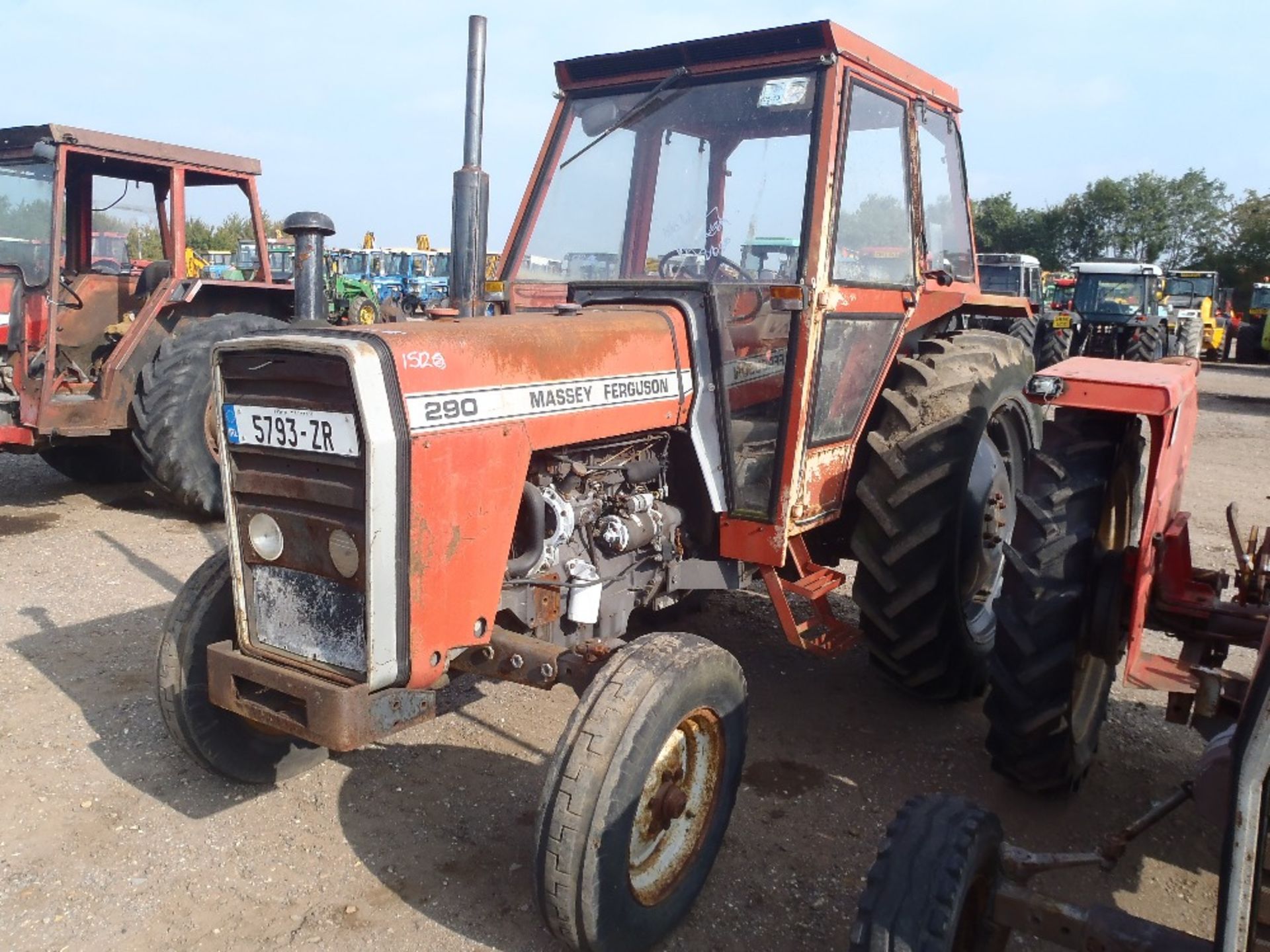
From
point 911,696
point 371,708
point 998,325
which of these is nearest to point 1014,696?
point 911,696

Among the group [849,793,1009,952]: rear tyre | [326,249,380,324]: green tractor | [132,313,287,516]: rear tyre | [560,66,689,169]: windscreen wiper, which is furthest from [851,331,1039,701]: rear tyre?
[326,249,380,324]: green tractor

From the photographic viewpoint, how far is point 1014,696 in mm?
3135

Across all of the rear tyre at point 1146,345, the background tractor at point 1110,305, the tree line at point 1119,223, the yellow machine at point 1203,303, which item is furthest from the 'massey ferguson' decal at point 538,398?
the tree line at point 1119,223

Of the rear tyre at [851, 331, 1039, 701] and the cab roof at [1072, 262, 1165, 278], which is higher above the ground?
the cab roof at [1072, 262, 1165, 278]

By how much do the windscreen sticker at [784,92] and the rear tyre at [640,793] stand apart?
187cm

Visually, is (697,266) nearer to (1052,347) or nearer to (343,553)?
(343,553)

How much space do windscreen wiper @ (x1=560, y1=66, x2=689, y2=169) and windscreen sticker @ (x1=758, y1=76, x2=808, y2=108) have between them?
0.32 metres

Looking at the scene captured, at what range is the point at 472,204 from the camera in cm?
339

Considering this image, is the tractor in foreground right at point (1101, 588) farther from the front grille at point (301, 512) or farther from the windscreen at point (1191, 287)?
the windscreen at point (1191, 287)

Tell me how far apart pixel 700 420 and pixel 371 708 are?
1430 millimetres

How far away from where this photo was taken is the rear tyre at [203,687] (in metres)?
2.99

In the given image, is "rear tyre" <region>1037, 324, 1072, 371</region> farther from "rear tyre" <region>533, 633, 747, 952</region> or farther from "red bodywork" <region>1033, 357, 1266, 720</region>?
"rear tyre" <region>533, 633, 747, 952</region>

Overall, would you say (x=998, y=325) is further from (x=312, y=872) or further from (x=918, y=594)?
(x=312, y=872)

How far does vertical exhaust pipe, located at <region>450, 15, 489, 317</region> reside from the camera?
3385mm
